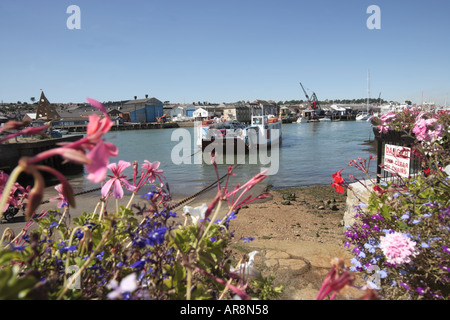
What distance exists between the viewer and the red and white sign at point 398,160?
3.96 meters

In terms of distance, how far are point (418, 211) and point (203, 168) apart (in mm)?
20350

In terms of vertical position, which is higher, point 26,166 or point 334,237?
point 26,166

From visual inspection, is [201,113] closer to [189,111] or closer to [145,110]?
[189,111]

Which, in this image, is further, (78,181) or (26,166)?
(78,181)

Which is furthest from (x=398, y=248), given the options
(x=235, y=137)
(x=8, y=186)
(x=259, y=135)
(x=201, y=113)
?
(x=201, y=113)

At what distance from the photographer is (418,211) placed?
8.00 feet

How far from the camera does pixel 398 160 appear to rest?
13.5ft

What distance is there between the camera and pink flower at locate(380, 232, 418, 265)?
169 cm

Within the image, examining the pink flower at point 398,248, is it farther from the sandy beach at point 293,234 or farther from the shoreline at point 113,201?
the shoreline at point 113,201

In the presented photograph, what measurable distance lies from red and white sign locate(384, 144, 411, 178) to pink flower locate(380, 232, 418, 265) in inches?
90.3

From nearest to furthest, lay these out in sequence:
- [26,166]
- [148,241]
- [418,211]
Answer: [26,166] → [148,241] → [418,211]

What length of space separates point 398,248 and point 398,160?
282cm
